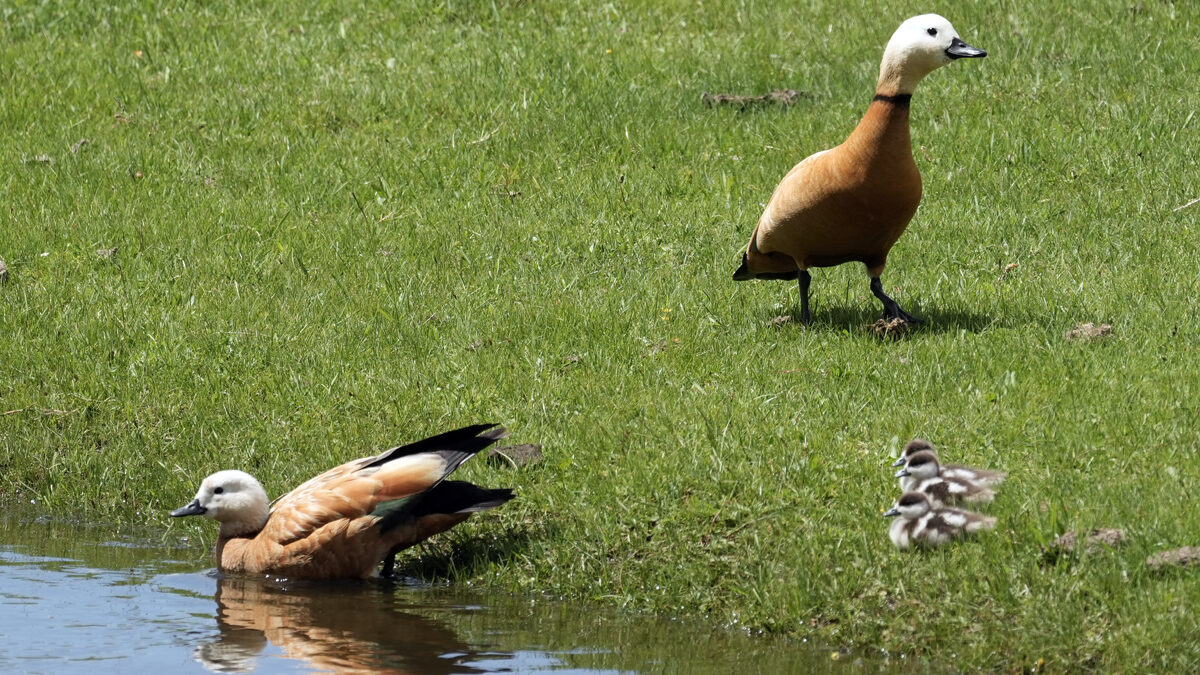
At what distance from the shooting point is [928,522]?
591cm

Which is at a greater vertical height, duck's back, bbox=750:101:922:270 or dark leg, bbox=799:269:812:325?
duck's back, bbox=750:101:922:270

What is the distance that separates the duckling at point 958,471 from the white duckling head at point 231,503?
9.89ft

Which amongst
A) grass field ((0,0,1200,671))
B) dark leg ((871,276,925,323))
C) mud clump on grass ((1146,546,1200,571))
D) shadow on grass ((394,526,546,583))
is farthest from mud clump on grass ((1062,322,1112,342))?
shadow on grass ((394,526,546,583))

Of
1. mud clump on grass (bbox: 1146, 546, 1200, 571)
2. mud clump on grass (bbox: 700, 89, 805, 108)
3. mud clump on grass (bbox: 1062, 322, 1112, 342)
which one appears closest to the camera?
mud clump on grass (bbox: 1146, 546, 1200, 571)

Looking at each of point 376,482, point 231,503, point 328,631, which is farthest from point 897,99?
point 328,631

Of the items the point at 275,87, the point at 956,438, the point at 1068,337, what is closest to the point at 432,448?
the point at 956,438

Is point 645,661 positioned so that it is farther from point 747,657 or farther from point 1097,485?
point 1097,485

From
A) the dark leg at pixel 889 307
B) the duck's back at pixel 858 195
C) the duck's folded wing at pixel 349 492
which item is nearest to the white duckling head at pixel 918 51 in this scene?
the duck's back at pixel 858 195

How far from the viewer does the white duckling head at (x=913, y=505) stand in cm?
596

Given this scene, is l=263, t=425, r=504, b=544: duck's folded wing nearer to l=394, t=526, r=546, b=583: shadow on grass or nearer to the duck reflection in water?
the duck reflection in water

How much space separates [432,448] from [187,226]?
4.76 meters

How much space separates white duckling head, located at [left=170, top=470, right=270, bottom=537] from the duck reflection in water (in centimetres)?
30

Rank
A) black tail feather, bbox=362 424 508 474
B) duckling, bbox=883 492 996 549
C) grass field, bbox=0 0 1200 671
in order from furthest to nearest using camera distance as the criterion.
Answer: black tail feather, bbox=362 424 508 474, grass field, bbox=0 0 1200 671, duckling, bbox=883 492 996 549

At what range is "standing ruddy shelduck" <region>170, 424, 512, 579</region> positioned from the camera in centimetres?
664
